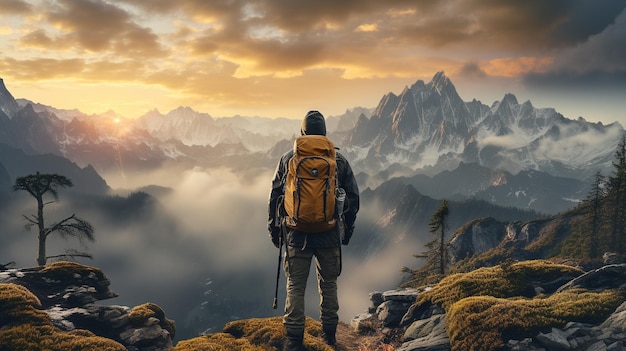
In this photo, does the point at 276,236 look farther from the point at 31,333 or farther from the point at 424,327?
the point at 31,333

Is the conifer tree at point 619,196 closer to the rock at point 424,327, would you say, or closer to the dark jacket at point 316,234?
the rock at point 424,327

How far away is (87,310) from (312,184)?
10020mm

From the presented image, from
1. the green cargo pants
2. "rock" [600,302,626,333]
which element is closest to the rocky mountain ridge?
"rock" [600,302,626,333]

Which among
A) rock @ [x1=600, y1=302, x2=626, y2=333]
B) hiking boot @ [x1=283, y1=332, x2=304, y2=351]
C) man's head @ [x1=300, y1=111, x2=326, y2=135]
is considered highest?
man's head @ [x1=300, y1=111, x2=326, y2=135]

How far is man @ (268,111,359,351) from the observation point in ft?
35.6

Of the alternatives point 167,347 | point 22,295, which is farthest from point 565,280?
point 22,295

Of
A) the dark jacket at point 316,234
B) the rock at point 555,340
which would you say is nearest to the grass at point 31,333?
the dark jacket at point 316,234

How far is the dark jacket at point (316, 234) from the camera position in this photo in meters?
10.8

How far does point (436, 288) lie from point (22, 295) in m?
15.4

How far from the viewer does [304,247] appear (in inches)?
414

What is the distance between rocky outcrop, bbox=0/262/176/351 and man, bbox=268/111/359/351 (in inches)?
214

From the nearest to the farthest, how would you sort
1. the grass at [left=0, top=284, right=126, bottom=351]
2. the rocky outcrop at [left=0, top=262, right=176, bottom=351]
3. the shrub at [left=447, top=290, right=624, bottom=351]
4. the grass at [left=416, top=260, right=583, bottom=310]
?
the grass at [left=0, top=284, right=126, bottom=351] → the shrub at [left=447, top=290, right=624, bottom=351] → the rocky outcrop at [left=0, top=262, right=176, bottom=351] → the grass at [left=416, top=260, right=583, bottom=310]

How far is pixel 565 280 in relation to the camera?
52.3ft

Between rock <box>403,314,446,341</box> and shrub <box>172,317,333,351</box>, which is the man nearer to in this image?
shrub <box>172,317,333,351</box>
